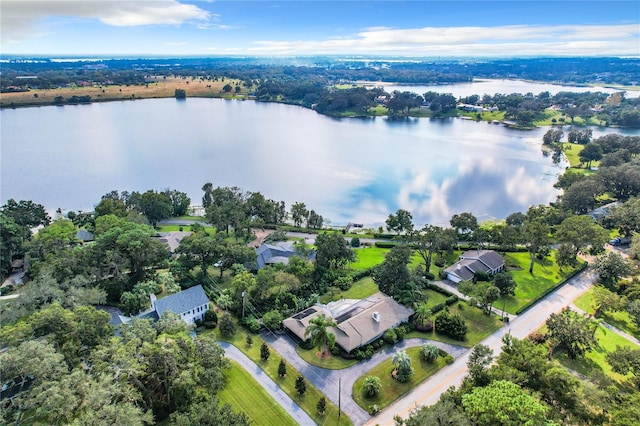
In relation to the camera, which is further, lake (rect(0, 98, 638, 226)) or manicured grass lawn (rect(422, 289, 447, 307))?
lake (rect(0, 98, 638, 226))

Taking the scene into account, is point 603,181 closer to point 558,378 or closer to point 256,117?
point 558,378

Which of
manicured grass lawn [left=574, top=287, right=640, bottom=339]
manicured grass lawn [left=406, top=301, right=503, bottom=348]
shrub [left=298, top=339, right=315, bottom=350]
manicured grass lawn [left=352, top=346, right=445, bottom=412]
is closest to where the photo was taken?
manicured grass lawn [left=352, top=346, right=445, bottom=412]

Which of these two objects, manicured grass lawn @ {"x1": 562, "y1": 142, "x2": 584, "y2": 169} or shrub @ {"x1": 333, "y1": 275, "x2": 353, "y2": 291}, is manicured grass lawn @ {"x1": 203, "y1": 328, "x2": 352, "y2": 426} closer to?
shrub @ {"x1": 333, "y1": 275, "x2": 353, "y2": 291}

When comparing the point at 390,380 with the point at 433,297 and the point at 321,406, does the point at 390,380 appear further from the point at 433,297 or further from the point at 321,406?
the point at 433,297

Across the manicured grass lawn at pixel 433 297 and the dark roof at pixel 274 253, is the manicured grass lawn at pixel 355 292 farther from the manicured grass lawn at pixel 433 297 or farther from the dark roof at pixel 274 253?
the dark roof at pixel 274 253

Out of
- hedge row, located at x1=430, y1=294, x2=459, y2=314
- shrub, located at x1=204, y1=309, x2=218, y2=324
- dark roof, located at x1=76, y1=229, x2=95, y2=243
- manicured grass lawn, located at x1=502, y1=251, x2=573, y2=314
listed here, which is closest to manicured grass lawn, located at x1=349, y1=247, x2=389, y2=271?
hedge row, located at x1=430, y1=294, x2=459, y2=314

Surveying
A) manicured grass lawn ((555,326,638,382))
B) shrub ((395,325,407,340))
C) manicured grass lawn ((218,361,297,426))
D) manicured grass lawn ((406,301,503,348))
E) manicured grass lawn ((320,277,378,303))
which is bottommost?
manicured grass lawn ((555,326,638,382))

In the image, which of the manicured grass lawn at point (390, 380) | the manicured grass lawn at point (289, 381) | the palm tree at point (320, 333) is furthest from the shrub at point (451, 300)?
the manicured grass lawn at point (289, 381)

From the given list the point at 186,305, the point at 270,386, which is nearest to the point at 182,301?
the point at 186,305
